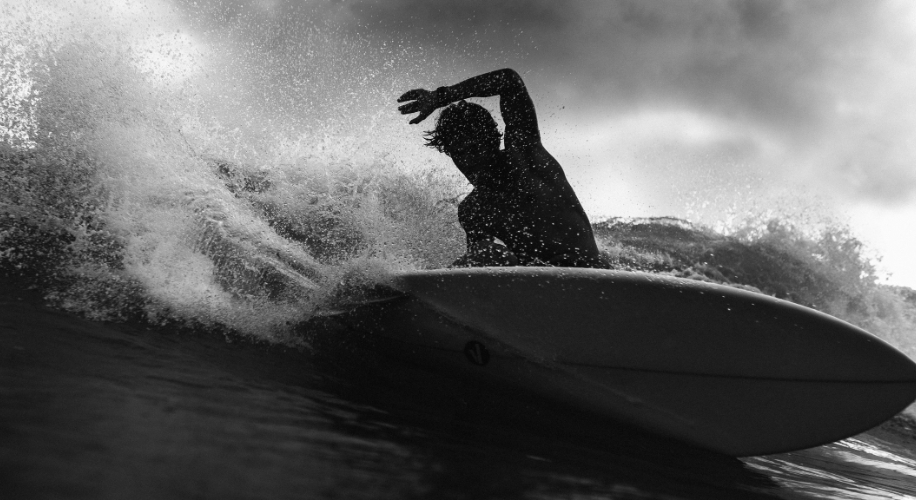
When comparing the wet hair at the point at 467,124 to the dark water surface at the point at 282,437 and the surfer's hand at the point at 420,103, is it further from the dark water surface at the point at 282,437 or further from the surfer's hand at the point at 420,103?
the dark water surface at the point at 282,437

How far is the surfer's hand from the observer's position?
9.34 ft

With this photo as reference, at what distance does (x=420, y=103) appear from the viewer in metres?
2.87

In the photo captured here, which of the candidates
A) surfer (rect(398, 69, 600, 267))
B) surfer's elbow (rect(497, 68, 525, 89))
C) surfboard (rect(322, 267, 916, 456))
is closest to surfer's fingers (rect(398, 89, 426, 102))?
surfer (rect(398, 69, 600, 267))

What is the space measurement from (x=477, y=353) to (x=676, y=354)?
2.47 feet

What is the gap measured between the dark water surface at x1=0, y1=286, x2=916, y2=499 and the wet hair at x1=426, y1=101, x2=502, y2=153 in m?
1.21

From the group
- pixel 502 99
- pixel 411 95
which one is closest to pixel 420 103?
pixel 411 95

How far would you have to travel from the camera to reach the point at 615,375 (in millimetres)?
2227

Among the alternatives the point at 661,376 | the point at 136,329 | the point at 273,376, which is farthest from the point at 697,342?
the point at 136,329

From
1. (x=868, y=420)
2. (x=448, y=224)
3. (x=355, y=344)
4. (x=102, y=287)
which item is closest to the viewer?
(x=868, y=420)

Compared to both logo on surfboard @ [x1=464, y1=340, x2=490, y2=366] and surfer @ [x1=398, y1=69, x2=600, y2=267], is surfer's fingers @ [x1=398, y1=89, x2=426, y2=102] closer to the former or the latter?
surfer @ [x1=398, y1=69, x2=600, y2=267]

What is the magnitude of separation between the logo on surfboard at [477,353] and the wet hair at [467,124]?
3.57 feet

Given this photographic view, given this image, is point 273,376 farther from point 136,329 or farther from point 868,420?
point 868,420

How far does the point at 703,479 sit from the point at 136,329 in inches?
76.5

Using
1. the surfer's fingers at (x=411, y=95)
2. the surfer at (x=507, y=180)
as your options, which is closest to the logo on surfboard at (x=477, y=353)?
the surfer at (x=507, y=180)
